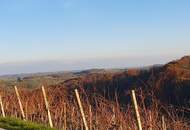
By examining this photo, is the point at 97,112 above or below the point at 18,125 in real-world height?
above

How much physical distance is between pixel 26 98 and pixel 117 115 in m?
10.8

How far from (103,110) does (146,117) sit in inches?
126

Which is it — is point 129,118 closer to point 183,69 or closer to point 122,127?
point 122,127

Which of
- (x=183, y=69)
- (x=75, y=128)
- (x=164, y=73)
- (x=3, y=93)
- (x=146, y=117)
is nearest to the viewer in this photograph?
(x=146, y=117)

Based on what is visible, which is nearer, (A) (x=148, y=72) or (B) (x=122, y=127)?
(B) (x=122, y=127)

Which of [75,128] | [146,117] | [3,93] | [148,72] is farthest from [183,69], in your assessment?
[146,117]

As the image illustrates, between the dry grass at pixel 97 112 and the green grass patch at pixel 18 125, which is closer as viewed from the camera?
the dry grass at pixel 97 112

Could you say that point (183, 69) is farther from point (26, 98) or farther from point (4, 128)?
point (4, 128)

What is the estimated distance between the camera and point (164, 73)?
7025cm

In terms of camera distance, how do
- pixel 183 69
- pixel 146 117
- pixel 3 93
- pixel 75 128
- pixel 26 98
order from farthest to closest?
pixel 183 69, pixel 3 93, pixel 26 98, pixel 75 128, pixel 146 117

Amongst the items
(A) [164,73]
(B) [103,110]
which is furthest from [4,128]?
(A) [164,73]

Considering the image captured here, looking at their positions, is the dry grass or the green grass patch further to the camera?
the green grass patch

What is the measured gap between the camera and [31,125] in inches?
761

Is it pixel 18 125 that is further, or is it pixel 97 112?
pixel 97 112
